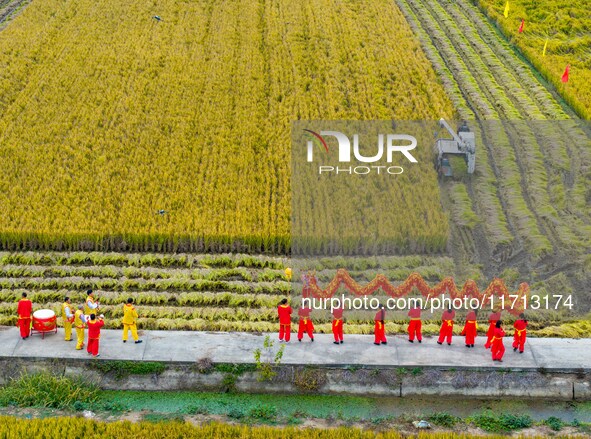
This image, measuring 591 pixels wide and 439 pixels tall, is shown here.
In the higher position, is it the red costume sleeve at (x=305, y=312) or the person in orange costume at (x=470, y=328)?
the red costume sleeve at (x=305, y=312)

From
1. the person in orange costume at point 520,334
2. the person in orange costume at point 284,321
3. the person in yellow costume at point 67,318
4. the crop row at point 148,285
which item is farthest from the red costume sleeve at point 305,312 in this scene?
the person in yellow costume at point 67,318

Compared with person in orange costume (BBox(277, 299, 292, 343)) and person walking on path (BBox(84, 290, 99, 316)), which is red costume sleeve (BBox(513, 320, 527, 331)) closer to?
person in orange costume (BBox(277, 299, 292, 343))

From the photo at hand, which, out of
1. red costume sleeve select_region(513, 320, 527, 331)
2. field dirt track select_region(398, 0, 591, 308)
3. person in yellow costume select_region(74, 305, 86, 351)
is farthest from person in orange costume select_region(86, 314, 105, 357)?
field dirt track select_region(398, 0, 591, 308)

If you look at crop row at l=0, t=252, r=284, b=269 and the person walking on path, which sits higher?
the person walking on path

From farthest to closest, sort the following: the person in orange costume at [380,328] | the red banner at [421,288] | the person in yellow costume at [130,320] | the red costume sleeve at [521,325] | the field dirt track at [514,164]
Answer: the field dirt track at [514,164], the red banner at [421,288], the person in orange costume at [380,328], the person in yellow costume at [130,320], the red costume sleeve at [521,325]

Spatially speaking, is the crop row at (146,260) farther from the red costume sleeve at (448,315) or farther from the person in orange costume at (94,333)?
the red costume sleeve at (448,315)
